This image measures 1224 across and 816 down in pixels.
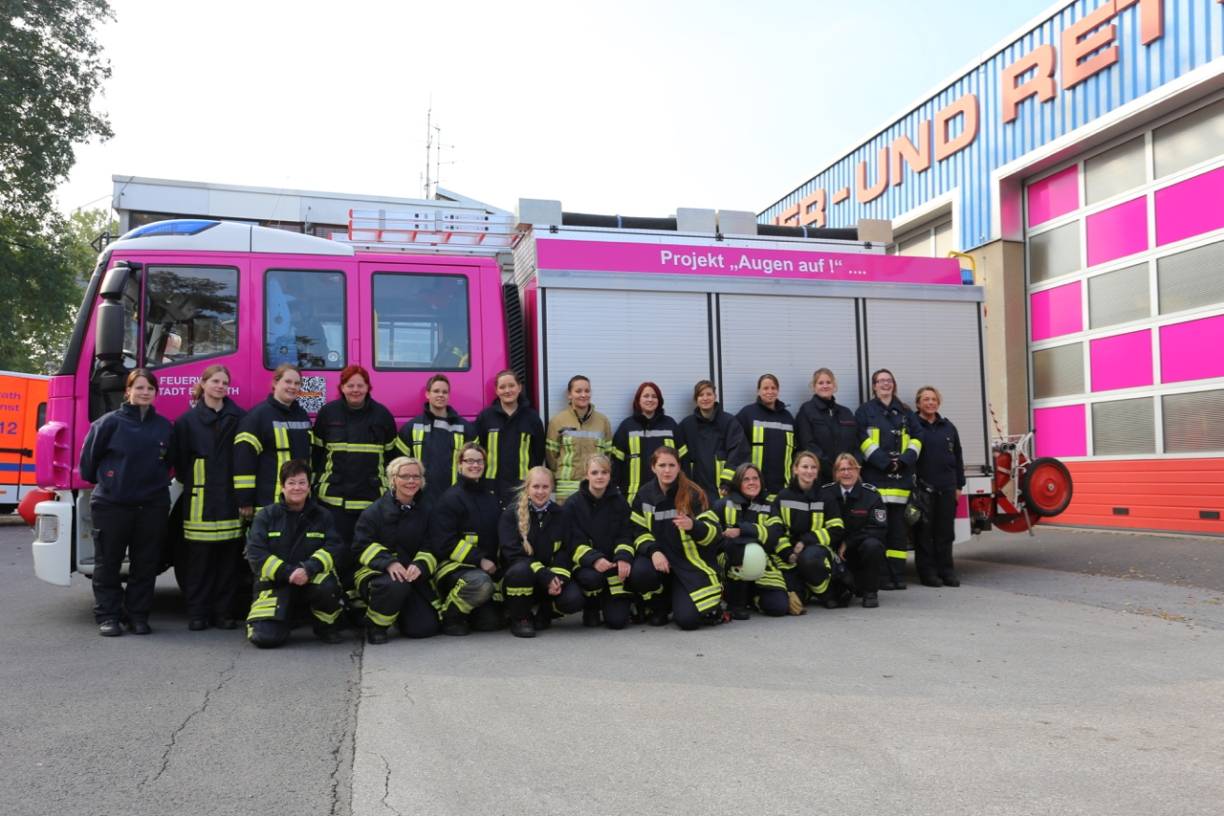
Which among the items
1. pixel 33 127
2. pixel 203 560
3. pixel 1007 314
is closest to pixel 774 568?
pixel 203 560

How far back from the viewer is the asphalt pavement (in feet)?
10.7

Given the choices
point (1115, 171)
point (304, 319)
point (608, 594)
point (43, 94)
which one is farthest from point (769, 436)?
point (43, 94)

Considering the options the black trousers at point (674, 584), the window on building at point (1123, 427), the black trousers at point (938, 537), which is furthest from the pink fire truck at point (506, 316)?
the window on building at point (1123, 427)

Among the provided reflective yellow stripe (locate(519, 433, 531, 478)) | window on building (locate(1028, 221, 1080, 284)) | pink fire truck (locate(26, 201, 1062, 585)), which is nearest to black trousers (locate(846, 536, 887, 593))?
pink fire truck (locate(26, 201, 1062, 585))

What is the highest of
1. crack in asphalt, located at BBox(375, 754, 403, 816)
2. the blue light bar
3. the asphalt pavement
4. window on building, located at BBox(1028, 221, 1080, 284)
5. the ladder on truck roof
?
window on building, located at BBox(1028, 221, 1080, 284)

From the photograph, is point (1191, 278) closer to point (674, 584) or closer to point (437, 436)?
point (674, 584)

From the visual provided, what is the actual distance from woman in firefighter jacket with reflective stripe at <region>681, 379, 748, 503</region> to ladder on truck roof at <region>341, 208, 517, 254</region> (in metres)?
2.29

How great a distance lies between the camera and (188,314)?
6691 mm

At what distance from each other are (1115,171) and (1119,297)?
1695 mm

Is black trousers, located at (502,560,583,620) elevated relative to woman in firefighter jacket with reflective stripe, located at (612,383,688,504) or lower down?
lower down

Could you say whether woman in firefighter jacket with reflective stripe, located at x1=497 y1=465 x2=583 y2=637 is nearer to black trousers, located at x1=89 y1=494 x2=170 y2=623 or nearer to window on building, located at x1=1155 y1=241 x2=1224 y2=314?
black trousers, located at x1=89 y1=494 x2=170 y2=623

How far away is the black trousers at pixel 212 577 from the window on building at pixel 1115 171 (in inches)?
460

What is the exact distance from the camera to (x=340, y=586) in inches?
237

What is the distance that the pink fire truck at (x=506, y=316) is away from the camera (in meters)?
6.57
